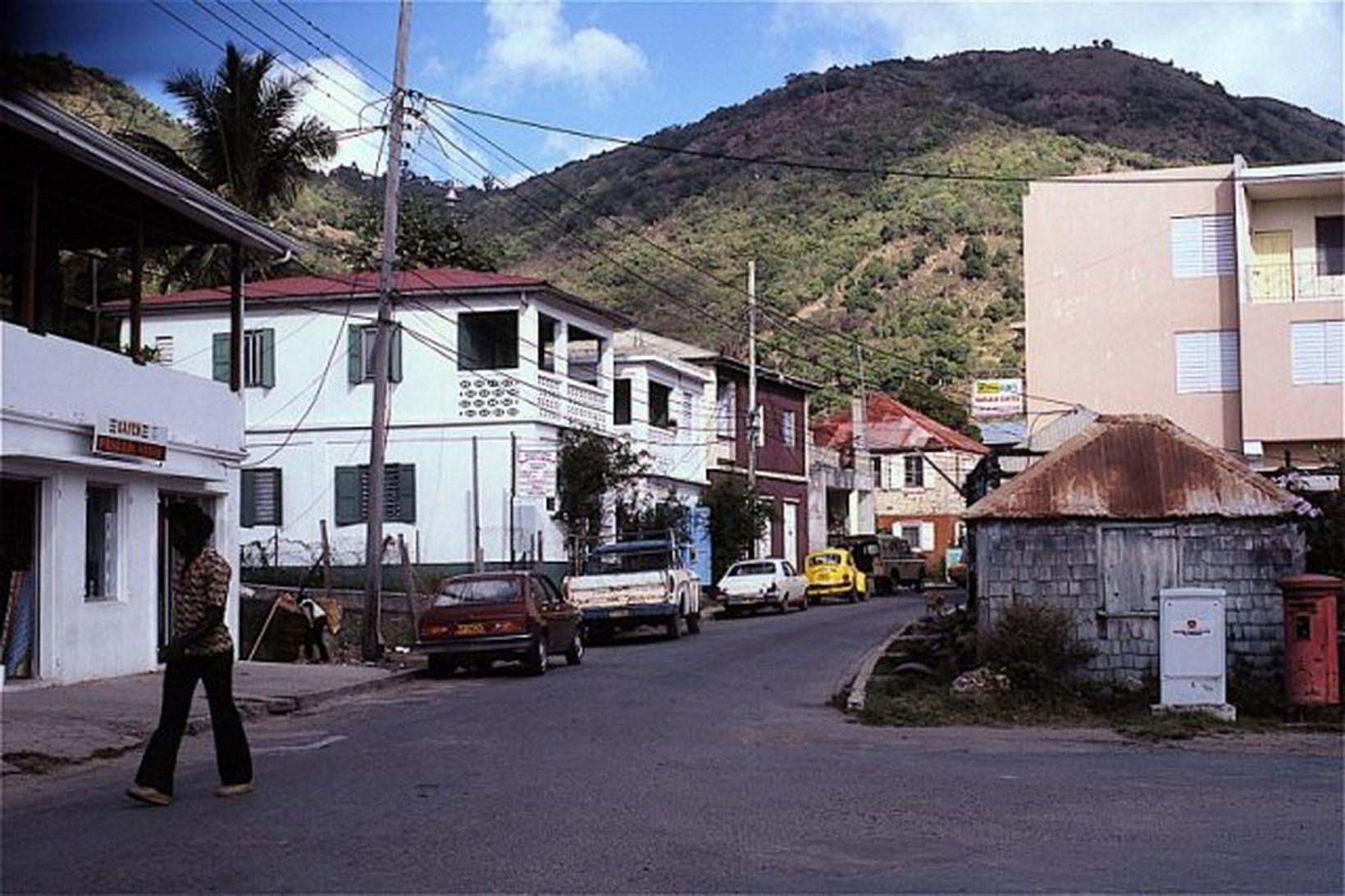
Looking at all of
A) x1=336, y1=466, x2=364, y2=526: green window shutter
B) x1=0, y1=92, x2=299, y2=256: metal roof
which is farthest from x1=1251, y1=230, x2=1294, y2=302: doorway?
x1=0, y1=92, x2=299, y2=256: metal roof

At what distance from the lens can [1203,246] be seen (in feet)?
139

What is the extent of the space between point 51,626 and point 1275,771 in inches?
549

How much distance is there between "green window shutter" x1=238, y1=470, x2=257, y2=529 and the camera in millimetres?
39750

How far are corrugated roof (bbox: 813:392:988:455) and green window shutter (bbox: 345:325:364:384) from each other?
3483cm

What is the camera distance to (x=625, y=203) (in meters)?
108

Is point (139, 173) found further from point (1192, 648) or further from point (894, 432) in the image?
point (894, 432)

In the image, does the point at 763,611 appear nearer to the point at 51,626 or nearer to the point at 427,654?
the point at 427,654

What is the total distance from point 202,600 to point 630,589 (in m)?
20.8

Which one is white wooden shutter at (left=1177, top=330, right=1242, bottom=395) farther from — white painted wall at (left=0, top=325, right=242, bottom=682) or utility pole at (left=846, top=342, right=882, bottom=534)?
white painted wall at (left=0, top=325, right=242, bottom=682)

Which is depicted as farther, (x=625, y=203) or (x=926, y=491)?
(x=625, y=203)

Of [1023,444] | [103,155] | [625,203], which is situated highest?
[625,203]

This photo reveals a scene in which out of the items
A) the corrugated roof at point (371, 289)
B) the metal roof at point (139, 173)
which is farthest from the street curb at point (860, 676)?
the corrugated roof at point (371, 289)

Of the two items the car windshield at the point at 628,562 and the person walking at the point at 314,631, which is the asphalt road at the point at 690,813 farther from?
the car windshield at the point at 628,562

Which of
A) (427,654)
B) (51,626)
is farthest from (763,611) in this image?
(51,626)
